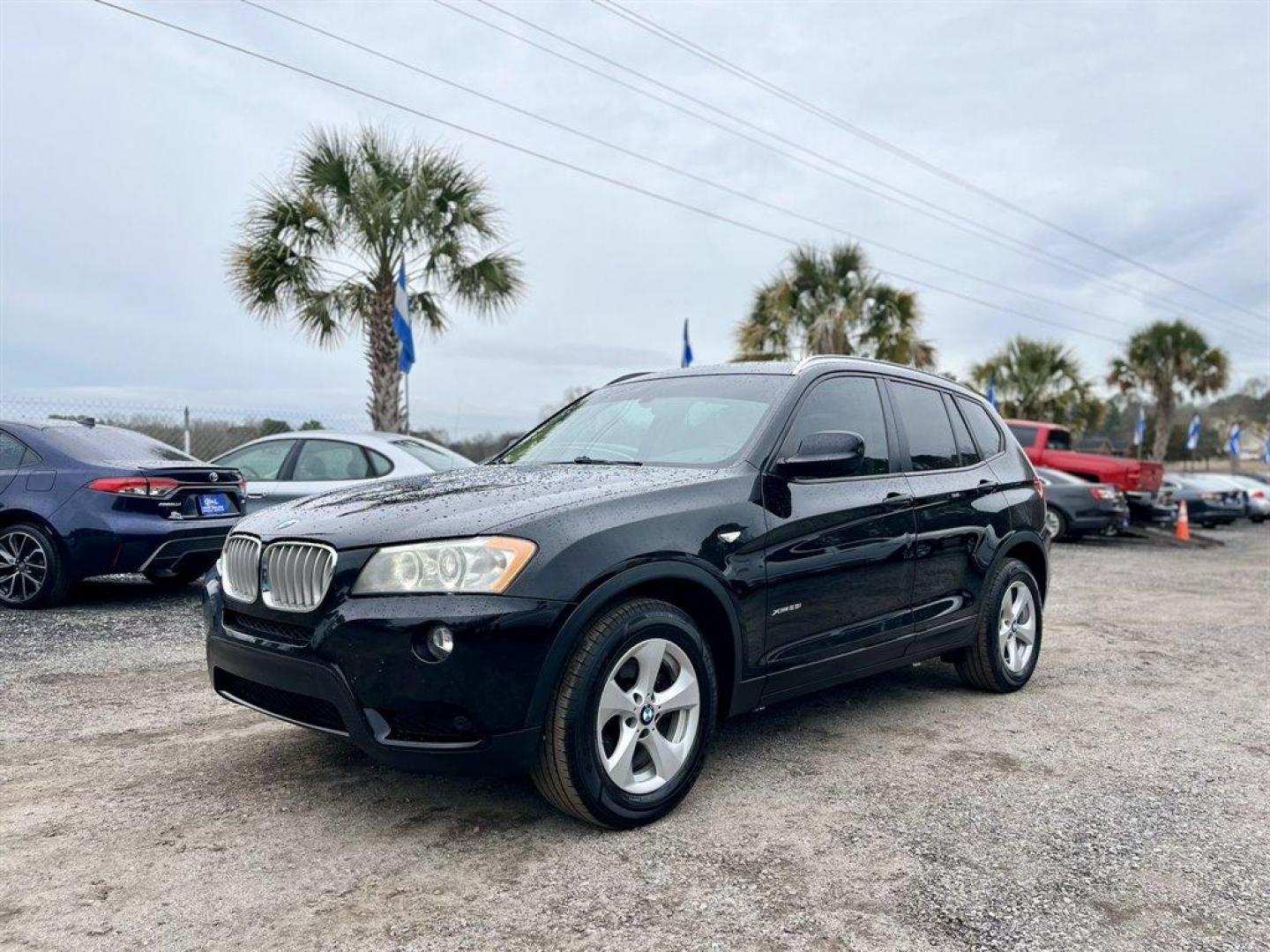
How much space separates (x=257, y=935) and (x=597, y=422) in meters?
2.63

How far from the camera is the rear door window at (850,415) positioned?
426cm

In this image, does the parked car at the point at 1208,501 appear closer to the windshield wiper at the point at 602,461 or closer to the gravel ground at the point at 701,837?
the gravel ground at the point at 701,837

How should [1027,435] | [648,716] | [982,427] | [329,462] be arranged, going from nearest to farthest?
[648,716]
[982,427]
[329,462]
[1027,435]

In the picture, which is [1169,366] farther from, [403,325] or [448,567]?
[448,567]

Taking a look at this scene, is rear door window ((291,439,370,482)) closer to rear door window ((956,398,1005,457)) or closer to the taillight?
the taillight

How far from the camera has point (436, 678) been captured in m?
2.99

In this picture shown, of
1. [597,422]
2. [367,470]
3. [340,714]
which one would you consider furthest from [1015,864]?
[367,470]

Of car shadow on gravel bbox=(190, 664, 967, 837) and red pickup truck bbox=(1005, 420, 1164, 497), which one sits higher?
red pickup truck bbox=(1005, 420, 1164, 497)

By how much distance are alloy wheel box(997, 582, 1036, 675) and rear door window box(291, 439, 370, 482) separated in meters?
5.46

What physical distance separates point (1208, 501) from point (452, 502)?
963 inches

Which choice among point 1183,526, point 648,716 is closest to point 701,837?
point 648,716

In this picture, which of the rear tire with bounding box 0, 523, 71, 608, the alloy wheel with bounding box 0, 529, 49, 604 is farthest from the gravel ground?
the alloy wheel with bounding box 0, 529, 49, 604

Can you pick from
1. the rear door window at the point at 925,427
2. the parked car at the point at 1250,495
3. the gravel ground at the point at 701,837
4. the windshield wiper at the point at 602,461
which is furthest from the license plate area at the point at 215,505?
the parked car at the point at 1250,495

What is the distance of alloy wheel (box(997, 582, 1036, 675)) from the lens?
534 cm
